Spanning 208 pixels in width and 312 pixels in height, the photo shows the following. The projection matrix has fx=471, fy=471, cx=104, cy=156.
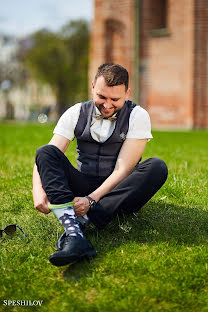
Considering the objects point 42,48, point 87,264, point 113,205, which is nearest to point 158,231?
point 113,205

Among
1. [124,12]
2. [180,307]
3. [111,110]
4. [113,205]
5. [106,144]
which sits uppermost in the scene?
[124,12]

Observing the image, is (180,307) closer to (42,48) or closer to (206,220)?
(206,220)

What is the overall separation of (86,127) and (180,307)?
1.73 meters

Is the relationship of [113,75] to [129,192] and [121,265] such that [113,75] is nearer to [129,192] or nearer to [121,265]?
[129,192]

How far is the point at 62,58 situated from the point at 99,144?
1887 inches

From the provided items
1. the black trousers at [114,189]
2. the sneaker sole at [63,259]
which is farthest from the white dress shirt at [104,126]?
the sneaker sole at [63,259]

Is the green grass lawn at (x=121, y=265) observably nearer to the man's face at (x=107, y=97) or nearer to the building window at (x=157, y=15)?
the man's face at (x=107, y=97)

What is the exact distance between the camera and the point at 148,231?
4090 mm

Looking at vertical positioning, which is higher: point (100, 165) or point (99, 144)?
point (99, 144)

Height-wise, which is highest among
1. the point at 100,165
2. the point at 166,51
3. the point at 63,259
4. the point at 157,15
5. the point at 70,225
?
the point at 157,15

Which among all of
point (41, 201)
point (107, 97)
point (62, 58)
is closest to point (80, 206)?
point (41, 201)

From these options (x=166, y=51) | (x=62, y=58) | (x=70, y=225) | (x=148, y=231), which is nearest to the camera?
(x=70, y=225)

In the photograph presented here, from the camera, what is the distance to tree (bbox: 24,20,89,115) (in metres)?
50.1

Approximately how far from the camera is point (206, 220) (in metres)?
4.36
